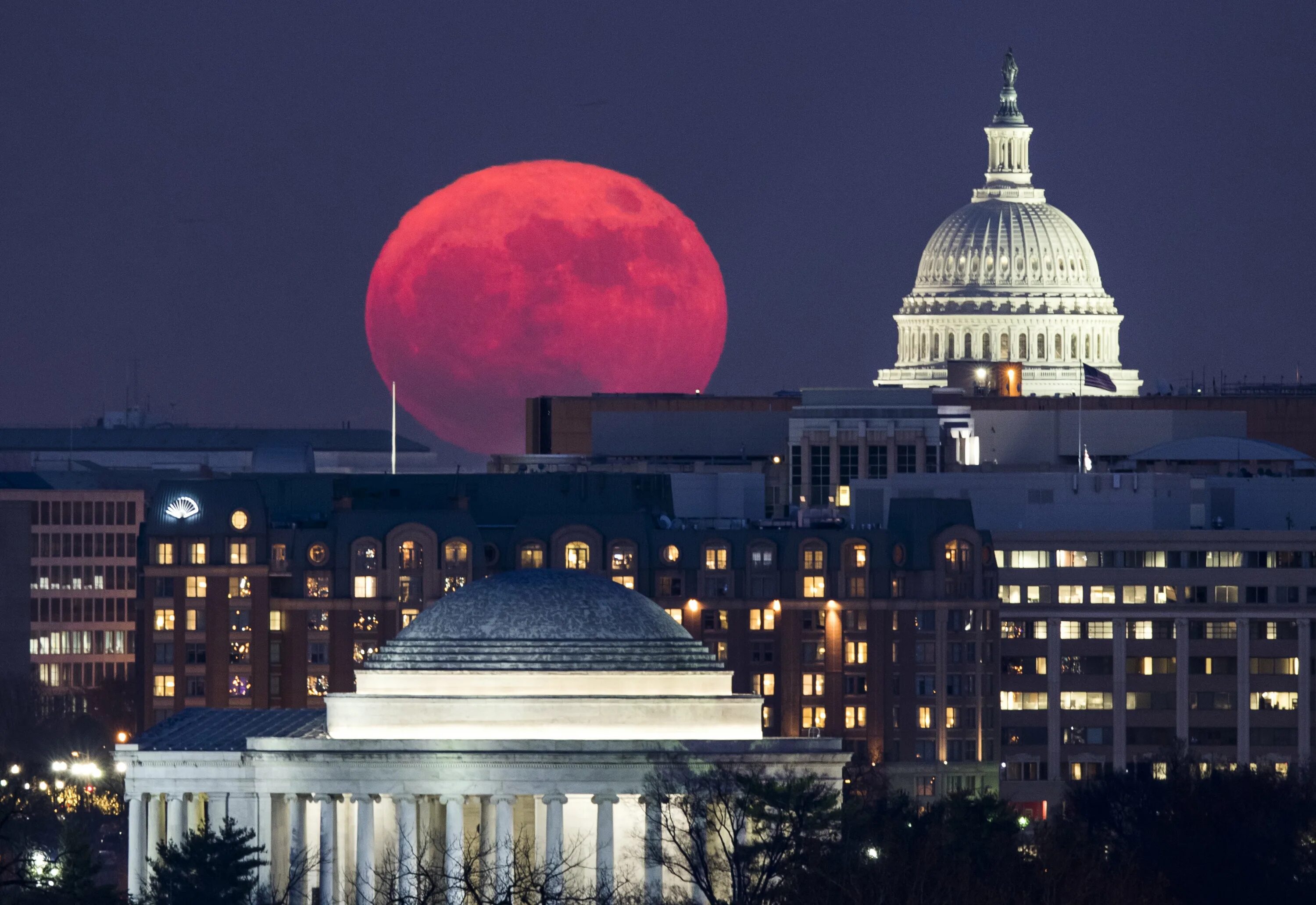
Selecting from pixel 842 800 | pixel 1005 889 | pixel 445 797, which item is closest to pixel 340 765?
pixel 445 797

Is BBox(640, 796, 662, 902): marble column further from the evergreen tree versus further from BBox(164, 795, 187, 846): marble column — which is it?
BBox(164, 795, 187, 846): marble column

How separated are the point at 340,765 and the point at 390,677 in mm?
5128

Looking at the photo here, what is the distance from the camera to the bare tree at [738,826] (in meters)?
160

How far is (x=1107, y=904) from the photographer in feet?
511

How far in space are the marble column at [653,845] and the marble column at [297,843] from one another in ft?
39.5

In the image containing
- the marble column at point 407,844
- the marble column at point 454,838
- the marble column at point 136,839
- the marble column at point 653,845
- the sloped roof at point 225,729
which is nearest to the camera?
the marble column at point 653,845

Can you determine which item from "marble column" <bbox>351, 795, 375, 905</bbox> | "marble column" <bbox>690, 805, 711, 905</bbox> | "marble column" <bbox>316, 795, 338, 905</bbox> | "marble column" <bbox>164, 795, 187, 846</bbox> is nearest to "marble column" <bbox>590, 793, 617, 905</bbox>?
"marble column" <bbox>690, 805, 711, 905</bbox>

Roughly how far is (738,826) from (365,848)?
17.5 meters

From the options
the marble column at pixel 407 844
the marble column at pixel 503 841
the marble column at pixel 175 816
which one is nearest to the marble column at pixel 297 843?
the marble column at pixel 407 844

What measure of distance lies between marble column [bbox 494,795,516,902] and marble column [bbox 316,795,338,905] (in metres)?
5.86

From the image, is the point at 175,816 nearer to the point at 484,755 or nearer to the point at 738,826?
the point at 484,755

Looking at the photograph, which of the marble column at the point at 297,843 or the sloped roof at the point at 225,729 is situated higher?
the sloped roof at the point at 225,729

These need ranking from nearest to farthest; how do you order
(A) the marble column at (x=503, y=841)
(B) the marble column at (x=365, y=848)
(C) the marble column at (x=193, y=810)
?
(A) the marble column at (x=503, y=841) < (B) the marble column at (x=365, y=848) < (C) the marble column at (x=193, y=810)

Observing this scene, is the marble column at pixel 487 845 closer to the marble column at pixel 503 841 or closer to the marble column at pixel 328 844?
the marble column at pixel 503 841
